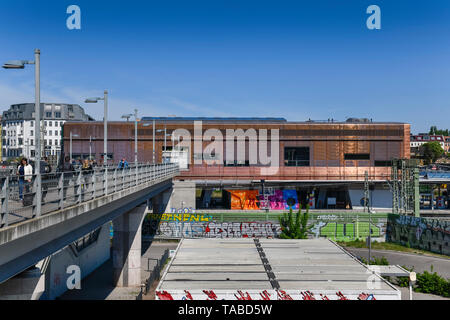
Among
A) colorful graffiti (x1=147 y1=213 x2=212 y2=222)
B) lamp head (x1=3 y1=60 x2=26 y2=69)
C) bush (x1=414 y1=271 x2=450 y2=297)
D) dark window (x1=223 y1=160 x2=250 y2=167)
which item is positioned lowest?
bush (x1=414 y1=271 x2=450 y2=297)

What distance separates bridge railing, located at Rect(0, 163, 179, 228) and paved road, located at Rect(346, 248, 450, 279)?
23224mm

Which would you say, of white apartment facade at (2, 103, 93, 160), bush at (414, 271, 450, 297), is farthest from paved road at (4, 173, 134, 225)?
white apartment facade at (2, 103, 93, 160)

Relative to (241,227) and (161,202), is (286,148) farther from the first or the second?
(161,202)

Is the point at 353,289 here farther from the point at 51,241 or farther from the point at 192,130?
the point at 192,130

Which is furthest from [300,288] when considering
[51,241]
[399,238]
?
[399,238]

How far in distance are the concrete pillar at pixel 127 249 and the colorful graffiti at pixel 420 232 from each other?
83.7ft

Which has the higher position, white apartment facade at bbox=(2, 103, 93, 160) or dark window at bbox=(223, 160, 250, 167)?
white apartment facade at bbox=(2, 103, 93, 160)

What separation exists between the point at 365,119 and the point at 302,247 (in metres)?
54.2

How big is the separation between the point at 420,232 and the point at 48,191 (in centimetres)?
3720

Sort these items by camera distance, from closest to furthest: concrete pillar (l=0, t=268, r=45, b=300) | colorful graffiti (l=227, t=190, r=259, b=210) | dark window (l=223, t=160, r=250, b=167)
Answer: concrete pillar (l=0, t=268, r=45, b=300), colorful graffiti (l=227, t=190, r=259, b=210), dark window (l=223, t=160, r=250, b=167)

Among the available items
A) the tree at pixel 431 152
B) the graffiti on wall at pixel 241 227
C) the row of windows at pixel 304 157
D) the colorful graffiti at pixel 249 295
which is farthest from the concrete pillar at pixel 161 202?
the tree at pixel 431 152

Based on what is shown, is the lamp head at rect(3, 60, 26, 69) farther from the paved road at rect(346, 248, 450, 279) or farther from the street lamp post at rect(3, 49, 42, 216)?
the paved road at rect(346, 248, 450, 279)

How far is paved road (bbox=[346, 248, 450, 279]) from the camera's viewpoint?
34438 mm
